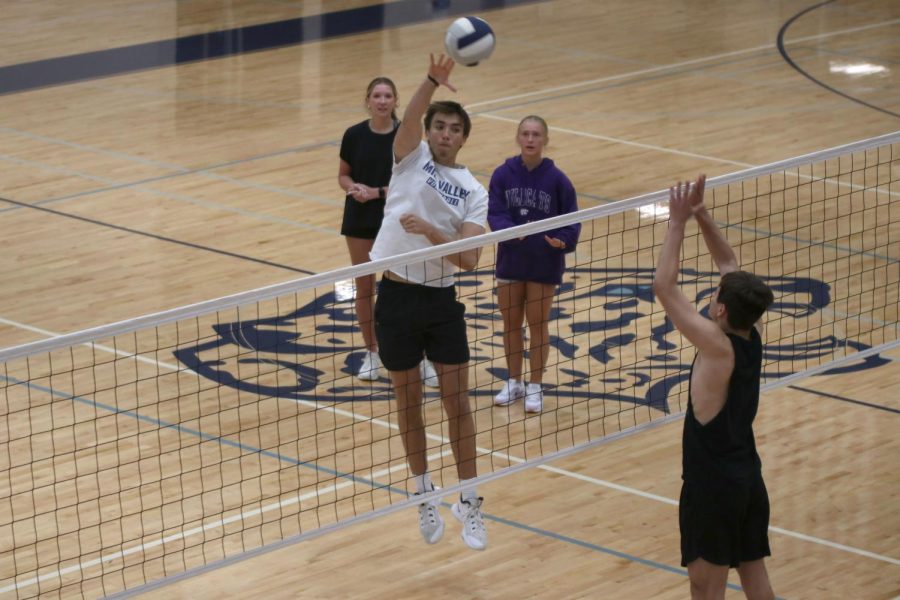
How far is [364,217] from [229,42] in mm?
11439

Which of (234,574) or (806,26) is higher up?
(806,26)

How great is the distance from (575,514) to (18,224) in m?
6.83

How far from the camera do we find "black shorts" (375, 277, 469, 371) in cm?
690

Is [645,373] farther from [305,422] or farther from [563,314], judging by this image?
[305,422]

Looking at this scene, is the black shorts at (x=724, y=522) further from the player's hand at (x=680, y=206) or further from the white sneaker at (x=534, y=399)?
the white sneaker at (x=534, y=399)

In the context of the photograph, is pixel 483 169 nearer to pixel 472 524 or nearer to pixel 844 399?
pixel 844 399

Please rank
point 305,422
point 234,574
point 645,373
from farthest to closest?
1. point 645,373
2. point 305,422
3. point 234,574

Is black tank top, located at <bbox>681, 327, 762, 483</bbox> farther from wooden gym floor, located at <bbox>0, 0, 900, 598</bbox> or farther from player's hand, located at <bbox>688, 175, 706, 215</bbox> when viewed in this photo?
wooden gym floor, located at <bbox>0, 0, 900, 598</bbox>

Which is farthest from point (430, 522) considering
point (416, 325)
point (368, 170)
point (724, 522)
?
point (368, 170)

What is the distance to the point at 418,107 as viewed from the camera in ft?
21.9

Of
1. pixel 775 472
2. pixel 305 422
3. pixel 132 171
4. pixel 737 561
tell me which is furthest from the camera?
pixel 132 171

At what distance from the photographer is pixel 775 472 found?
8117 millimetres

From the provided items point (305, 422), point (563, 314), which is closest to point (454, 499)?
point (305, 422)

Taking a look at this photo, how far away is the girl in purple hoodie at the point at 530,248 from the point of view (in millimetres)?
8648
